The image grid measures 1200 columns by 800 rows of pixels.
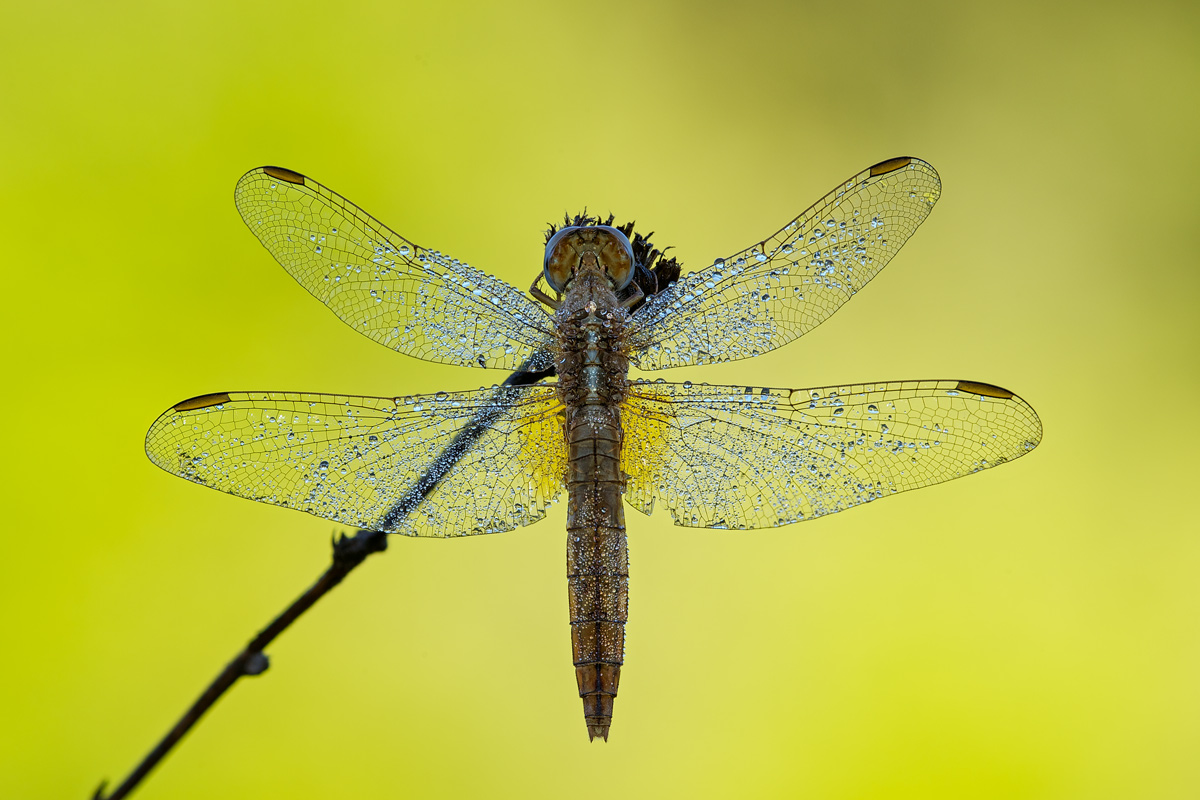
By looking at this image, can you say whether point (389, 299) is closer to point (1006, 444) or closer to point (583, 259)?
point (583, 259)

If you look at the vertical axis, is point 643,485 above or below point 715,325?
below

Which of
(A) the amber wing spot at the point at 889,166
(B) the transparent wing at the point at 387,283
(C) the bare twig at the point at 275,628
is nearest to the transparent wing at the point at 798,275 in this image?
(A) the amber wing spot at the point at 889,166

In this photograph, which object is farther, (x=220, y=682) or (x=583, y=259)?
(x=583, y=259)

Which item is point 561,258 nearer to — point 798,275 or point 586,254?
point 586,254

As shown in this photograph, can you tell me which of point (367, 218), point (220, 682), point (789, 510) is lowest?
point (220, 682)

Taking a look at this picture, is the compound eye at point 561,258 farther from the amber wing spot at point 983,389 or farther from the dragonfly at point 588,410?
the amber wing spot at point 983,389

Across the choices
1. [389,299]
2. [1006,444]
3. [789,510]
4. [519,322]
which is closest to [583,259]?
[519,322]

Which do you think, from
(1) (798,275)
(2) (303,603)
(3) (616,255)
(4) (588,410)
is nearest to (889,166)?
(1) (798,275)
